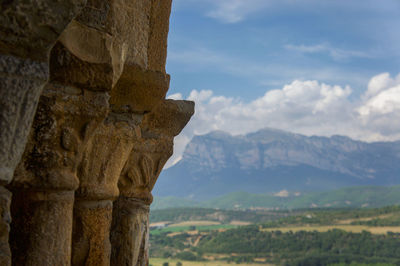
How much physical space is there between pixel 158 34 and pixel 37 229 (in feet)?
7.24

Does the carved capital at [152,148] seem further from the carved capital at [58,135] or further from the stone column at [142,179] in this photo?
the carved capital at [58,135]

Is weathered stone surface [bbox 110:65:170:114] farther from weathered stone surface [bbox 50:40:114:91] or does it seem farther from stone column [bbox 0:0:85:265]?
stone column [bbox 0:0:85:265]

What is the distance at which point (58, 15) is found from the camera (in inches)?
88.9

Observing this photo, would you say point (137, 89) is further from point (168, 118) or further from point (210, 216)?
point (210, 216)

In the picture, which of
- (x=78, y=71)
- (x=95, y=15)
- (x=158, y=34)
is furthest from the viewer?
(x=158, y=34)

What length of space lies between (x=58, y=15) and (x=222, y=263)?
269ft

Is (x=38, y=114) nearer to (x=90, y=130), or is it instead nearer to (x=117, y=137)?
(x=90, y=130)

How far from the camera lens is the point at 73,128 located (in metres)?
2.76

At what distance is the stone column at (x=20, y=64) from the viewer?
216cm

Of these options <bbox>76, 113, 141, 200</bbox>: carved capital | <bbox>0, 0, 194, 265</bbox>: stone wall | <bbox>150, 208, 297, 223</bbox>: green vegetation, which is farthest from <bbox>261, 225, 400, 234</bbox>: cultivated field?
<bbox>76, 113, 141, 200</bbox>: carved capital

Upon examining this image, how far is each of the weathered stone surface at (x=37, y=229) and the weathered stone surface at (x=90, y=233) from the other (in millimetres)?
572

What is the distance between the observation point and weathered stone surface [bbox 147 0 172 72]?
435cm

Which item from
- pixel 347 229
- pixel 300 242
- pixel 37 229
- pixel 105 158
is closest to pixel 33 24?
pixel 37 229

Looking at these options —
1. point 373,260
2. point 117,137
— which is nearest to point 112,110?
point 117,137
